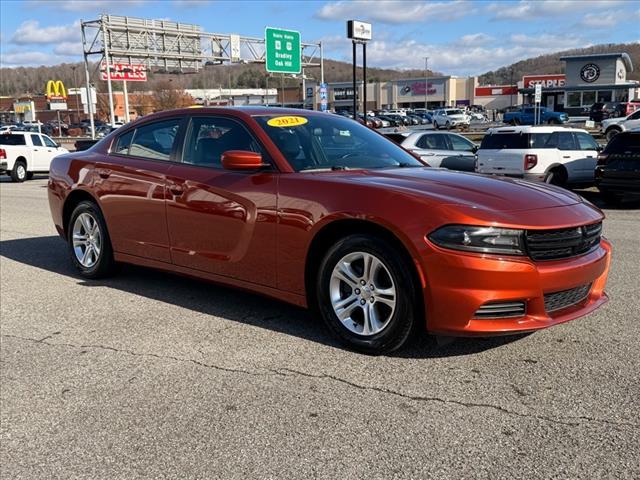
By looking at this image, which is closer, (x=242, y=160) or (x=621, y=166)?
(x=242, y=160)

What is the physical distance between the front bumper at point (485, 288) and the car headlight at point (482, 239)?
4cm

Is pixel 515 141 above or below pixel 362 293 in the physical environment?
above

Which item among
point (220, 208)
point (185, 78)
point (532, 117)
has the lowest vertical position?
point (220, 208)

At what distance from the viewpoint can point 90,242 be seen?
20.7 feet

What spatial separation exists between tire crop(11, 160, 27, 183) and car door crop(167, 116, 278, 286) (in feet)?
62.2

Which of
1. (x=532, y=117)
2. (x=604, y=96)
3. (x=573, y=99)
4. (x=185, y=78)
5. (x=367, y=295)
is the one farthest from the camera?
(x=185, y=78)

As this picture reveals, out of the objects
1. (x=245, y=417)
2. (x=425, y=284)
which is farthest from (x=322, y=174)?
(x=245, y=417)

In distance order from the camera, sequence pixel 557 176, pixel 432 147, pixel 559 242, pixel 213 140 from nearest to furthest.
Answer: pixel 559 242 < pixel 213 140 < pixel 557 176 < pixel 432 147

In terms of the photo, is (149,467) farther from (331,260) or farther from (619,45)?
(619,45)

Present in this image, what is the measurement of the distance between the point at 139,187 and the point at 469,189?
117 inches

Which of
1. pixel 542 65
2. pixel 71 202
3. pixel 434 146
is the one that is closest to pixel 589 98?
pixel 434 146

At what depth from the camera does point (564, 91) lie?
67.8m

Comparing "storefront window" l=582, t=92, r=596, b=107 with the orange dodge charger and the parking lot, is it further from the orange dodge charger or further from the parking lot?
the orange dodge charger

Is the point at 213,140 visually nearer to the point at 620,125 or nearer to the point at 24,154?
the point at 24,154
